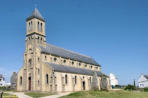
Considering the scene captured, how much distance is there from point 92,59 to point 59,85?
31.4m

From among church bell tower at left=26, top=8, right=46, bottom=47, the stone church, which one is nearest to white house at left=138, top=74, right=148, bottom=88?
the stone church

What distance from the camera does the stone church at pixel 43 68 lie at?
151 feet

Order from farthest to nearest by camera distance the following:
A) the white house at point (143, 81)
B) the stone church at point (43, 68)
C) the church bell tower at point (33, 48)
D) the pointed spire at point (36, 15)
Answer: the white house at point (143, 81)
the pointed spire at point (36, 15)
the church bell tower at point (33, 48)
the stone church at point (43, 68)

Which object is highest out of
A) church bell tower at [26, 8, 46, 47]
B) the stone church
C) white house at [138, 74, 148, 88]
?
church bell tower at [26, 8, 46, 47]

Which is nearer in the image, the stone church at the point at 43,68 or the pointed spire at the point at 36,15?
the stone church at the point at 43,68

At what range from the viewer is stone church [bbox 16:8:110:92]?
4594 centimetres

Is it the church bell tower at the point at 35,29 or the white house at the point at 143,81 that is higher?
the church bell tower at the point at 35,29

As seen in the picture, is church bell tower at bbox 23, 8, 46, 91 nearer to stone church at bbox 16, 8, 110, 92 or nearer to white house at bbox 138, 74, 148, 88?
stone church at bbox 16, 8, 110, 92

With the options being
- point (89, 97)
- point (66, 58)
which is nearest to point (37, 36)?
point (66, 58)

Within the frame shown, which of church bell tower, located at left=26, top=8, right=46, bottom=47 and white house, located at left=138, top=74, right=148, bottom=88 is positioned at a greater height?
church bell tower, located at left=26, top=8, right=46, bottom=47

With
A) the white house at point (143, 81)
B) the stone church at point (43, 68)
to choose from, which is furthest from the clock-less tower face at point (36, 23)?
the white house at point (143, 81)

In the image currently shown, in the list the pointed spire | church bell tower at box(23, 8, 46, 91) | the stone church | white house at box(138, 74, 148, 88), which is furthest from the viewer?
white house at box(138, 74, 148, 88)

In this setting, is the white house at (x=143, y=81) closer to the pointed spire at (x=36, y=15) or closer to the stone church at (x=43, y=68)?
the stone church at (x=43, y=68)

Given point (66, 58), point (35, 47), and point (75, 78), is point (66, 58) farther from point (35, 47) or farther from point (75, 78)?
point (35, 47)
